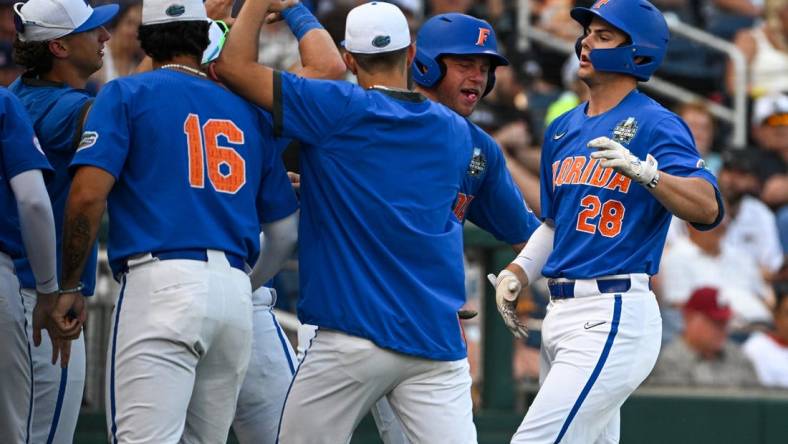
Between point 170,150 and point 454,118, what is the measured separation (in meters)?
1.13

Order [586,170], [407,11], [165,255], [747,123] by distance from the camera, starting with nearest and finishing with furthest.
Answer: [165,255]
[586,170]
[407,11]
[747,123]

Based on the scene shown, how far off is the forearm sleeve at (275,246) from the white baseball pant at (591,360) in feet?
3.79

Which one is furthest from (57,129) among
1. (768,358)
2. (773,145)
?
(773,145)

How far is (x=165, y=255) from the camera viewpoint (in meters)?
4.82

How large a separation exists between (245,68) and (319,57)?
60 centimetres

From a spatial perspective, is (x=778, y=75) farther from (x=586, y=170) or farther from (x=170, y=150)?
(x=170, y=150)

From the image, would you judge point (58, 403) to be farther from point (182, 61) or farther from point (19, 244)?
point (182, 61)

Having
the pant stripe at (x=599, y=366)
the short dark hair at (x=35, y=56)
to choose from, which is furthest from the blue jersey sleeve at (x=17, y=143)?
the pant stripe at (x=599, y=366)

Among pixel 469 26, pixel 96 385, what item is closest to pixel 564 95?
pixel 96 385

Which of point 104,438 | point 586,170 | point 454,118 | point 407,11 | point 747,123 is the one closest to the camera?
point 454,118

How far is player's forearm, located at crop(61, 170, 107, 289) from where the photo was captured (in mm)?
4789

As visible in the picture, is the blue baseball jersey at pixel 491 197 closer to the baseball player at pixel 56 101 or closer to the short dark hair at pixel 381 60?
the short dark hair at pixel 381 60

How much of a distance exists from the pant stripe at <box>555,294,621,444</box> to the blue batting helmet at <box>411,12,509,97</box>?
123cm

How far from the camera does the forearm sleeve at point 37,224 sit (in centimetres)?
519
